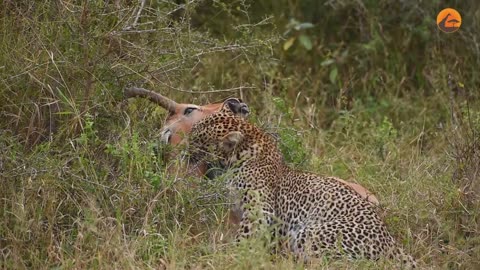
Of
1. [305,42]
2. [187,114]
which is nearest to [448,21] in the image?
[187,114]

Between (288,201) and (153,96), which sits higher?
(153,96)

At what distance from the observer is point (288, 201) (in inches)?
304

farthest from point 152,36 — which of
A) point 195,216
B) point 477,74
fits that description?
point 477,74

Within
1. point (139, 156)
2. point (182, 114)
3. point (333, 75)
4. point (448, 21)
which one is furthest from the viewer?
point (333, 75)

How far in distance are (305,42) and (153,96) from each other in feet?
10.7

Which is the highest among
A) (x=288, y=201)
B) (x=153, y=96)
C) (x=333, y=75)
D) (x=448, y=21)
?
(x=448, y=21)

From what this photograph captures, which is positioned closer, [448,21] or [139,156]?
[139,156]

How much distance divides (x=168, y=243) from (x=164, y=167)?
894 mm

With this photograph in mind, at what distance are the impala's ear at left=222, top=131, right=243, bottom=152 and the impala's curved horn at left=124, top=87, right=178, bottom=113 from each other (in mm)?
508

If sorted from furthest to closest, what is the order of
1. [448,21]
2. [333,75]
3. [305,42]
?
[305,42] < [333,75] < [448,21]

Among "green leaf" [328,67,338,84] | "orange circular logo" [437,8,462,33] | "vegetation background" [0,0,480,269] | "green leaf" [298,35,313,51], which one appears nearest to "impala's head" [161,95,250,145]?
"vegetation background" [0,0,480,269]

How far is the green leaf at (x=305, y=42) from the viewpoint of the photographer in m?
10.9

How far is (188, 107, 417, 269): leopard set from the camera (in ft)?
23.4

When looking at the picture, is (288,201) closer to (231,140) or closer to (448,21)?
(231,140)
